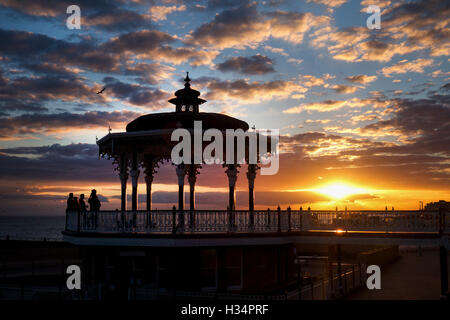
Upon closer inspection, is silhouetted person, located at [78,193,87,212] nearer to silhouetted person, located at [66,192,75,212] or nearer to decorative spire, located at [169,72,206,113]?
silhouetted person, located at [66,192,75,212]

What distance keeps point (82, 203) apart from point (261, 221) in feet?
33.6

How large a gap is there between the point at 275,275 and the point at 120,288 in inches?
323

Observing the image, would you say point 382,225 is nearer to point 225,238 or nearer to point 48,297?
point 225,238

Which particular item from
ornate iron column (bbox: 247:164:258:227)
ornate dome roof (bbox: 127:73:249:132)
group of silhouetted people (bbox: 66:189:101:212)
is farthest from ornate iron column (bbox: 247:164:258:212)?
group of silhouetted people (bbox: 66:189:101:212)

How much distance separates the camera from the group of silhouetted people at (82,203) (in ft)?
77.5

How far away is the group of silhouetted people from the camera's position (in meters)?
23.6

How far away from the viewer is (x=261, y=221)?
73.0 ft

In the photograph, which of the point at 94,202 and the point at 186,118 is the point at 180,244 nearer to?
the point at 94,202

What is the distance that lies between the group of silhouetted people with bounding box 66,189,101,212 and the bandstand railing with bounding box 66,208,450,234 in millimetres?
756
